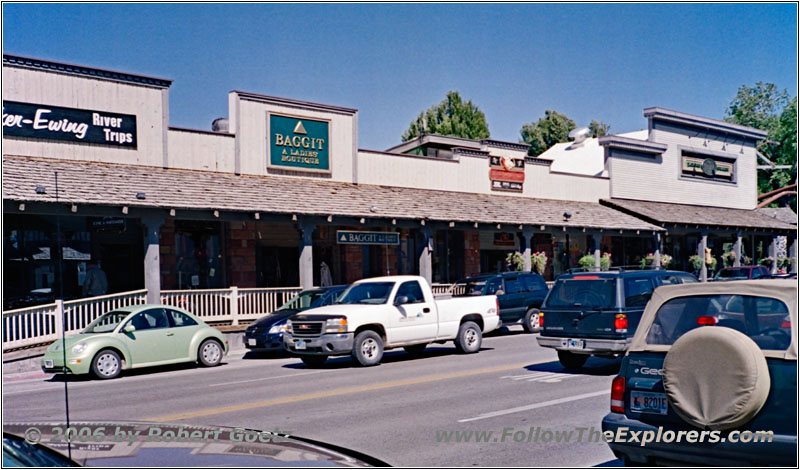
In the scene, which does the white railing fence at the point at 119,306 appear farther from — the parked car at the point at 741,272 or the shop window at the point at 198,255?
the parked car at the point at 741,272

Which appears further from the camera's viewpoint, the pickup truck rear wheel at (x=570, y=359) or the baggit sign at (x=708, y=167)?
the baggit sign at (x=708, y=167)

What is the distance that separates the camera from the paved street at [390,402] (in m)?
8.34

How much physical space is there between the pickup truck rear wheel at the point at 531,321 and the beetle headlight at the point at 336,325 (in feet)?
30.3

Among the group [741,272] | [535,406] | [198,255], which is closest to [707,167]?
[741,272]

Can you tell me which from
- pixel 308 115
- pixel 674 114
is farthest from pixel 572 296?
pixel 674 114

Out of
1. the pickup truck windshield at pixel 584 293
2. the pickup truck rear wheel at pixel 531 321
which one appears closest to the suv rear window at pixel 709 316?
the pickup truck windshield at pixel 584 293

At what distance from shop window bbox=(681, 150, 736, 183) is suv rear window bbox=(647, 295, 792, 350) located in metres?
39.5

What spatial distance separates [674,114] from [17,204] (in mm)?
34091

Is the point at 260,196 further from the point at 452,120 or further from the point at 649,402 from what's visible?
the point at 452,120

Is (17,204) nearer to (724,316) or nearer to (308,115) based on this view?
(308,115)

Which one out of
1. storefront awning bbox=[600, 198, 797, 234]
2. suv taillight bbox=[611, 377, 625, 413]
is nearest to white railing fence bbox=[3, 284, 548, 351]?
suv taillight bbox=[611, 377, 625, 413]

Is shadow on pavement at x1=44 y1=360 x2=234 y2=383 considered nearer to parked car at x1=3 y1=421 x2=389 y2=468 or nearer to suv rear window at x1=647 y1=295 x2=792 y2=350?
suv rear window at x1=647 y1=295 x2=792 y2=350

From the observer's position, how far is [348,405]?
37.2ft

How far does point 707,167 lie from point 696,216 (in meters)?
5.63
